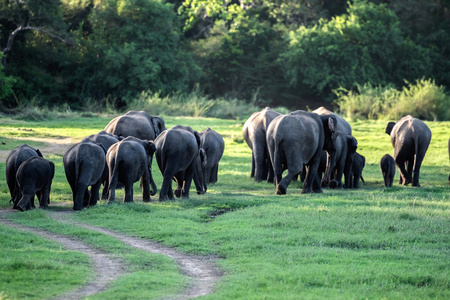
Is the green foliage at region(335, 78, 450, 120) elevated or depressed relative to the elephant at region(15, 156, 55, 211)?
elevated


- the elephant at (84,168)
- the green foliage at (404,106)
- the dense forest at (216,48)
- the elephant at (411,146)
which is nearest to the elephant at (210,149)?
the elephant at (411,146)

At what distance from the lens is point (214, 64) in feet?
179

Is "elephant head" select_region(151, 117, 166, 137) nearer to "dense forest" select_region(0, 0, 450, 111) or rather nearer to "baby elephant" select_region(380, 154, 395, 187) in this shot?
"baby elephant" select_region(380, 154, 395, 187)

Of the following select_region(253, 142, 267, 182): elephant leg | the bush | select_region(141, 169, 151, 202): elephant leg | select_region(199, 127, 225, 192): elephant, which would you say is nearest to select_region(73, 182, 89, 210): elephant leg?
select_region(141, 169, 151, 202): elephant leg

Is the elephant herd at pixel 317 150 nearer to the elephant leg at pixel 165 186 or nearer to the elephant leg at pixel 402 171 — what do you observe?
the elephant leg at pixel 402 171

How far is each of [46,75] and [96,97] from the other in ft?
11.8

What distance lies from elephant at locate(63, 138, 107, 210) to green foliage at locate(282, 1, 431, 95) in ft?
121

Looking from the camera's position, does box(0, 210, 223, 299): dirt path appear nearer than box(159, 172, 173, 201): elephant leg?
Yes

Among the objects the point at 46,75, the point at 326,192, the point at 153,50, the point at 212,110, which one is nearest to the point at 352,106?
the point at 212,110

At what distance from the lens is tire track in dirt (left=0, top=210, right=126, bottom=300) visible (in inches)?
303

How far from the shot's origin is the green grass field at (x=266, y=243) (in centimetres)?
802

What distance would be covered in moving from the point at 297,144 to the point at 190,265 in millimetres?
7400

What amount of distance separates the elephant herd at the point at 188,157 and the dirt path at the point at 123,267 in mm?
1492

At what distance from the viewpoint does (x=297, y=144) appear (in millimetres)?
16250
